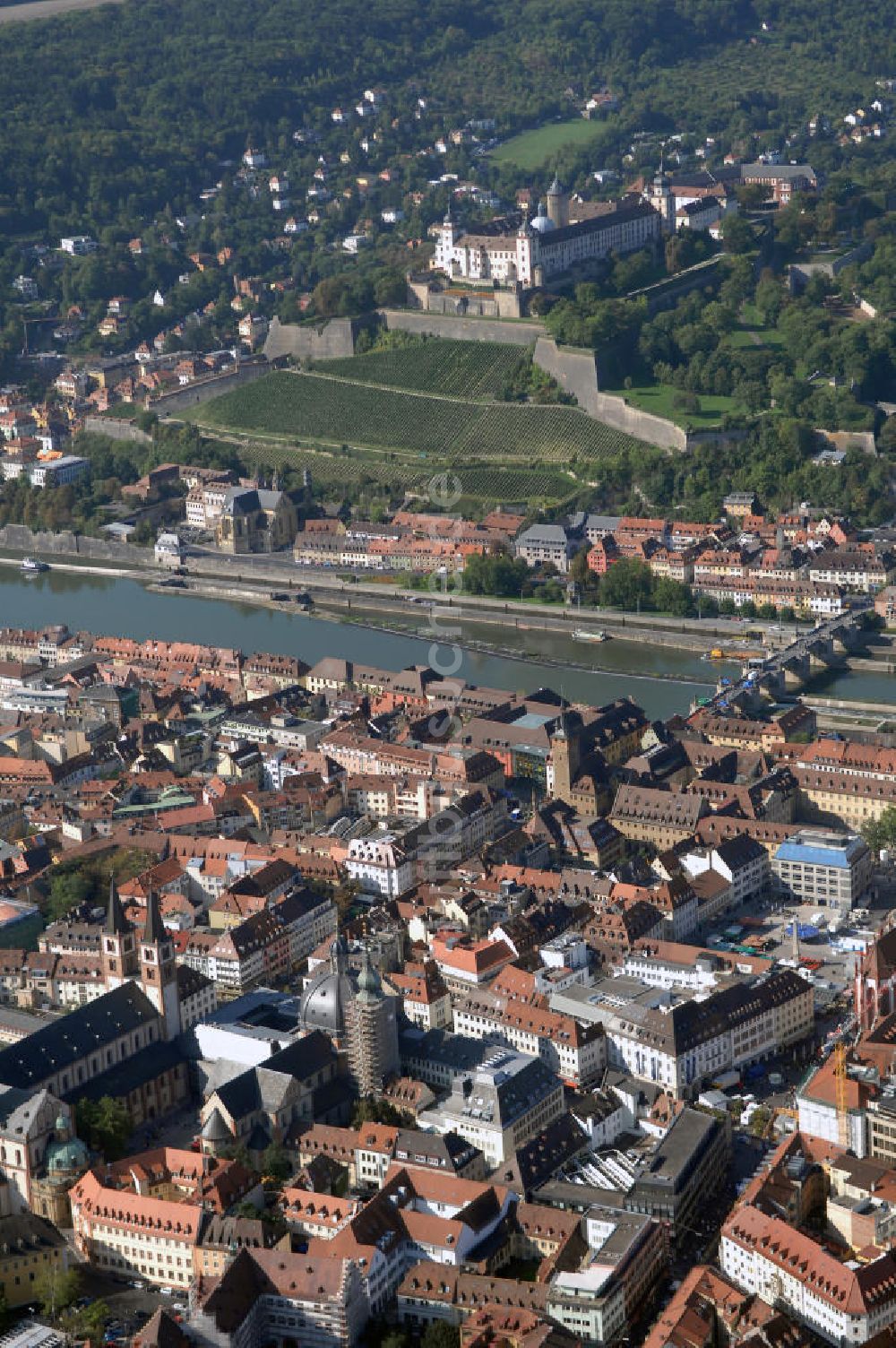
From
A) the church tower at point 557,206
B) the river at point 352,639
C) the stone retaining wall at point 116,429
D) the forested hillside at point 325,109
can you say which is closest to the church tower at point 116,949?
the river at point 352,639

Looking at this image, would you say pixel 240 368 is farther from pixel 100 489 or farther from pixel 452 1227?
pixel 452 1227

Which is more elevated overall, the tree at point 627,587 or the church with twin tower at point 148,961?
the tree at point 627,587

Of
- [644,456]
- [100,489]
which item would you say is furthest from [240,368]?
[644,456]

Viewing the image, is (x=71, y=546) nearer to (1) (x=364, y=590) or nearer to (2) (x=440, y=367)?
(1) (x=364, y=590)

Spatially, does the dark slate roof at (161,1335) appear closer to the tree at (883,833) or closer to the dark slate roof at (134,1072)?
A: the dark slate roof at (134,1072)

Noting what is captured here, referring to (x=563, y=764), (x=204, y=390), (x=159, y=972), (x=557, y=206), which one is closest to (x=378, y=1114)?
(x=159, y=972)
